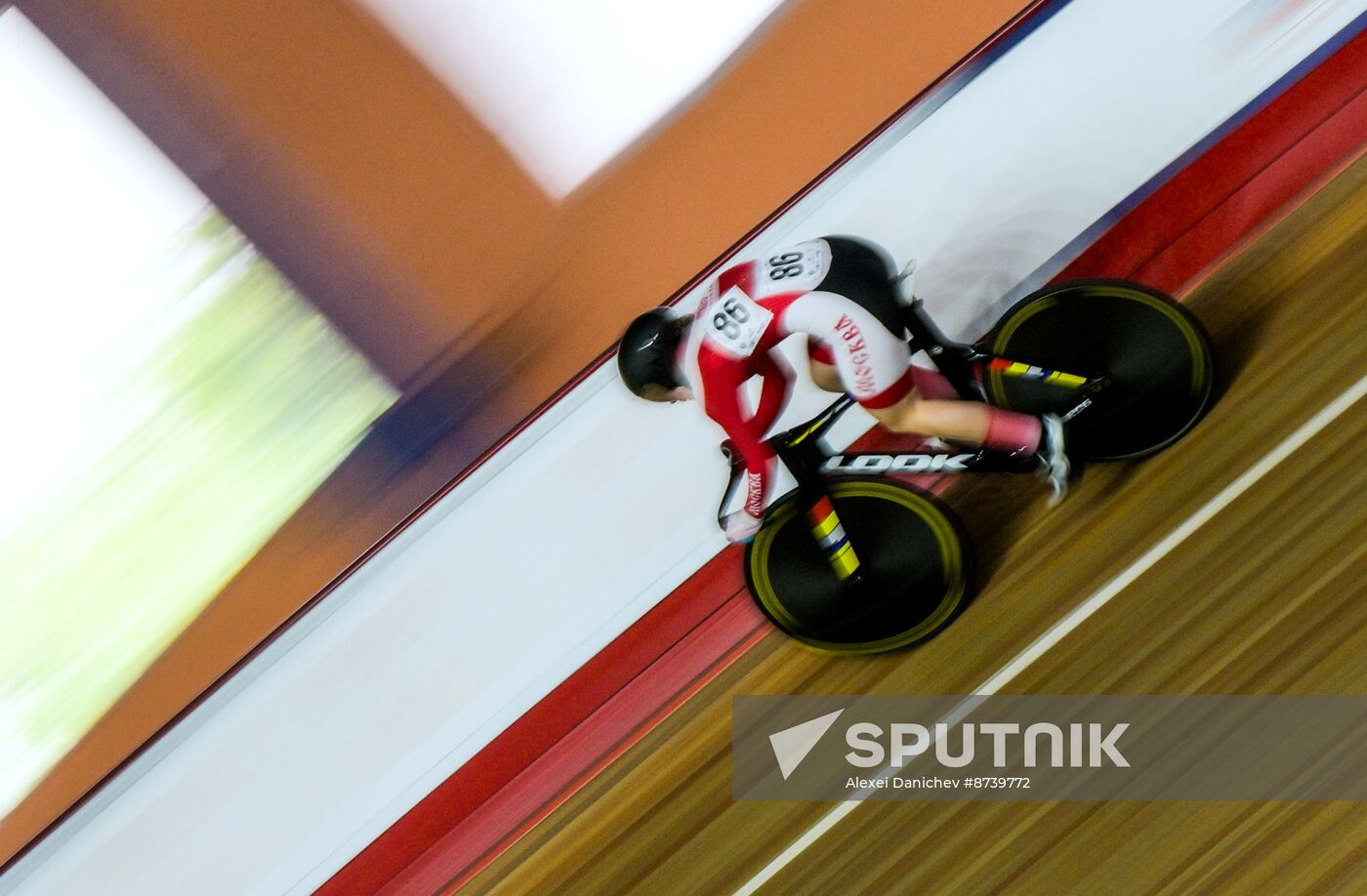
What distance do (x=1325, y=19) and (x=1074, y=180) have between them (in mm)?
785

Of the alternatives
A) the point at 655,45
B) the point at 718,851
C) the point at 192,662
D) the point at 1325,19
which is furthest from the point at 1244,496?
the point at 192,662

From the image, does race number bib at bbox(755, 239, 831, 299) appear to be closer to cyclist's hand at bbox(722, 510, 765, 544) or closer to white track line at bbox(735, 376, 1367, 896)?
cyclist's hand at bbox(722, 510, 765, 544)

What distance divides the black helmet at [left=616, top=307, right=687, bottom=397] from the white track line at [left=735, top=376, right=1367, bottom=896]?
1.12m

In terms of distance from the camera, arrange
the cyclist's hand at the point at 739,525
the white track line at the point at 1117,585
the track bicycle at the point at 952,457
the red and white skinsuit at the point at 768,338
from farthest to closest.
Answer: the white track line at the point at 1117,585 < the track bicycle at the point at 952,457 < the cyclist's hand at the point at 739,525 < the red and white skinsuit at the point at 768,338

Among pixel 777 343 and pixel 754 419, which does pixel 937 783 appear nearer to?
pixel 754 419

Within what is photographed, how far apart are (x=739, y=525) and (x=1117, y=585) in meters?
0.98

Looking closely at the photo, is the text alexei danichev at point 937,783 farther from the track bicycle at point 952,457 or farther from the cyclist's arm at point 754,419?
the cyclist's arm at point 754,419

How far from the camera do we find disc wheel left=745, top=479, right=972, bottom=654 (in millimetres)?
2414

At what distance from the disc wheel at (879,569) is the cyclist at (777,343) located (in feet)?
0.99

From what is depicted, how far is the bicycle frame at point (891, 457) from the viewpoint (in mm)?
2240

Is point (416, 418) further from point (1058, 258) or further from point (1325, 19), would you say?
point (1325, 19)

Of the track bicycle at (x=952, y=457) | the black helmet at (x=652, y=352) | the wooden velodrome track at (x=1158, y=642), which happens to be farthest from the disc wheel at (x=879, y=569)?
the black helmet at (x=652, y=352)

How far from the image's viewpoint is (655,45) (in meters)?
3.08

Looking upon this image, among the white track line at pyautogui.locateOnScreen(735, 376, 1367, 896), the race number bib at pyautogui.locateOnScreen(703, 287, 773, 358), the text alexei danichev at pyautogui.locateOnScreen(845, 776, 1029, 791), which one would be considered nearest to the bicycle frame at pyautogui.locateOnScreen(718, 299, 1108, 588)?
the race number bib at pyautogui.locateOnScreen(703, 287, 773, 358)
